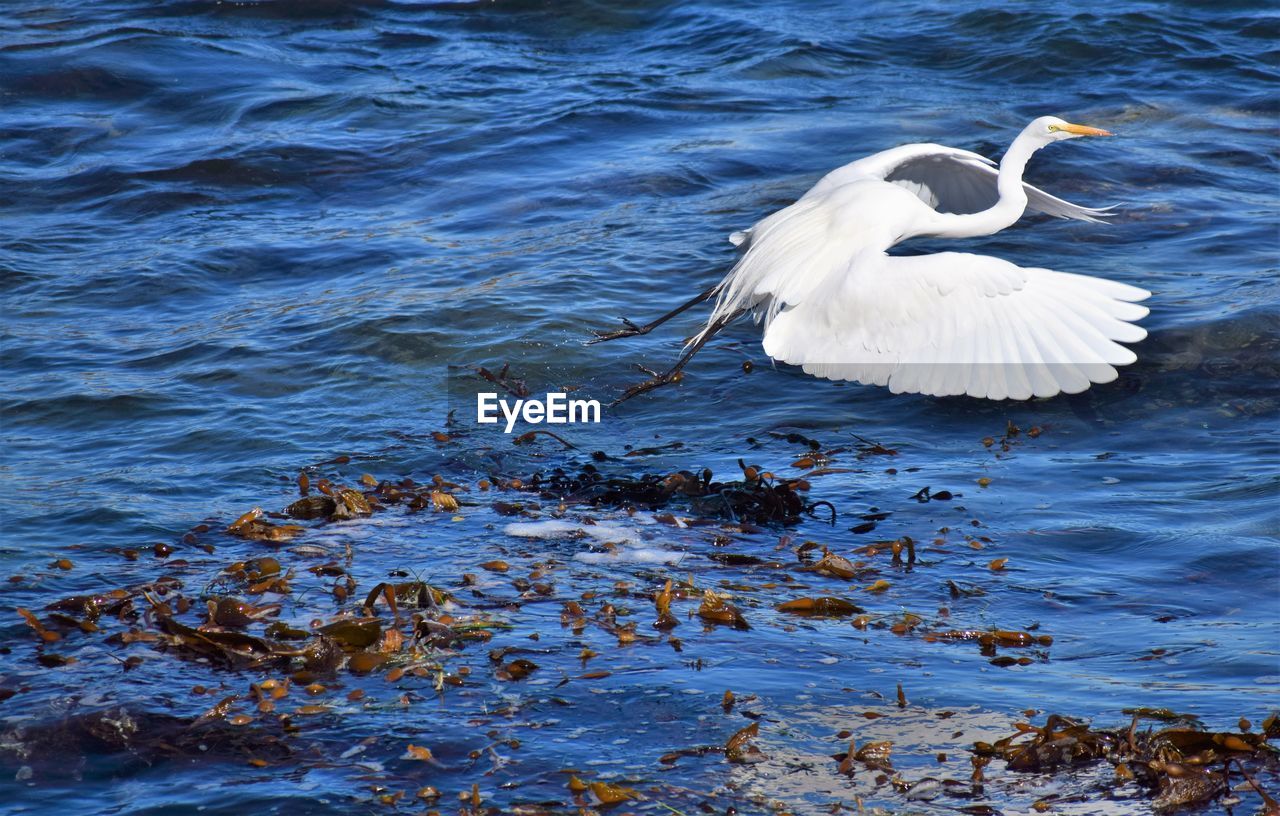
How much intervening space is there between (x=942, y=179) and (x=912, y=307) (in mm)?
2141

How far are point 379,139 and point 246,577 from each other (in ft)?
22.2

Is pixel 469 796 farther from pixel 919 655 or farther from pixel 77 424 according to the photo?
pixel 77 424

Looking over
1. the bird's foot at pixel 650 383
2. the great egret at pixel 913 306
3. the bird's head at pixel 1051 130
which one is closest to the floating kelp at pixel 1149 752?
the great egret at pixel 913 306

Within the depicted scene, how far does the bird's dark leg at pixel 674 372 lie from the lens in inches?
253

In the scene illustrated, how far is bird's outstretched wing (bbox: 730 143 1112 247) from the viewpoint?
7.09 metres

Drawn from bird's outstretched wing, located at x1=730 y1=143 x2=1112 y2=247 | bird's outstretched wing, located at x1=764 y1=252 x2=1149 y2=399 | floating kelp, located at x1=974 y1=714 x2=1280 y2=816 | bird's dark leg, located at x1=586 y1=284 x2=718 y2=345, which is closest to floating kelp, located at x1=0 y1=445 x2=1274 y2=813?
floating kelp, located at x1=974 y1=714 x2=1280 y2=816

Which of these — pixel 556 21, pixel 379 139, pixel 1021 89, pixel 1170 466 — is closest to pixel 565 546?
pixel 1170 466

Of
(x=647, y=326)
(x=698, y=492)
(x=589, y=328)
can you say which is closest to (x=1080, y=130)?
(x=647, y=326)

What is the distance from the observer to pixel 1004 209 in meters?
6.74

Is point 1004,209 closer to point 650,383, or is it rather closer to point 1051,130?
point 1051,130

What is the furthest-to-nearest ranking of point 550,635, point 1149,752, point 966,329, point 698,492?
point 966,329
point 698,492
point 550,635
point 1149,752

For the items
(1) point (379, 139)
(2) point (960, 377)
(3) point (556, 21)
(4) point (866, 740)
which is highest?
(3) point (556, 21)

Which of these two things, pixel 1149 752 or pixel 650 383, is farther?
pixel 650 383

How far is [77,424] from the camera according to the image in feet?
21.4
